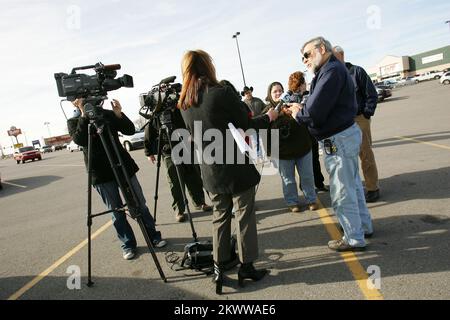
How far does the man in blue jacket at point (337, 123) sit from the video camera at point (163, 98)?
62.0 inches

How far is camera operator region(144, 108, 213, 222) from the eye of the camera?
5047mm

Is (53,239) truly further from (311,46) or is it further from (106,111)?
(311,46)

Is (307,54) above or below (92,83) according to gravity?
below

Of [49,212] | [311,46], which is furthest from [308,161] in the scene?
[49,212]

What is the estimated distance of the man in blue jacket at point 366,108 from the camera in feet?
14.7

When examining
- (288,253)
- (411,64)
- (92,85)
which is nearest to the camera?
(92,85)

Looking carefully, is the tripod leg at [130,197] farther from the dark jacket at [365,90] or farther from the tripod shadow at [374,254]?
the dark jacket at [365,90]

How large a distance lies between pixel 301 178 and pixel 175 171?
78.2 inches

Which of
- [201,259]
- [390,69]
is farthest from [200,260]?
[390,69]

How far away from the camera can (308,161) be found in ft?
16.4

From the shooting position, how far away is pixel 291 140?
16.2ft

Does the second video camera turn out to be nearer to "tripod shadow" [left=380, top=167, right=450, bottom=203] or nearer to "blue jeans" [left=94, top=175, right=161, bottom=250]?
"blue jeans" [left=94, top=175, right=161, bottom=250]

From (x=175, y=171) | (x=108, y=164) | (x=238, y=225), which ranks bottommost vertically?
(x=238, y=225)

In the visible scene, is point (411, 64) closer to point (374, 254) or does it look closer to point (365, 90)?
point (365, 90)
